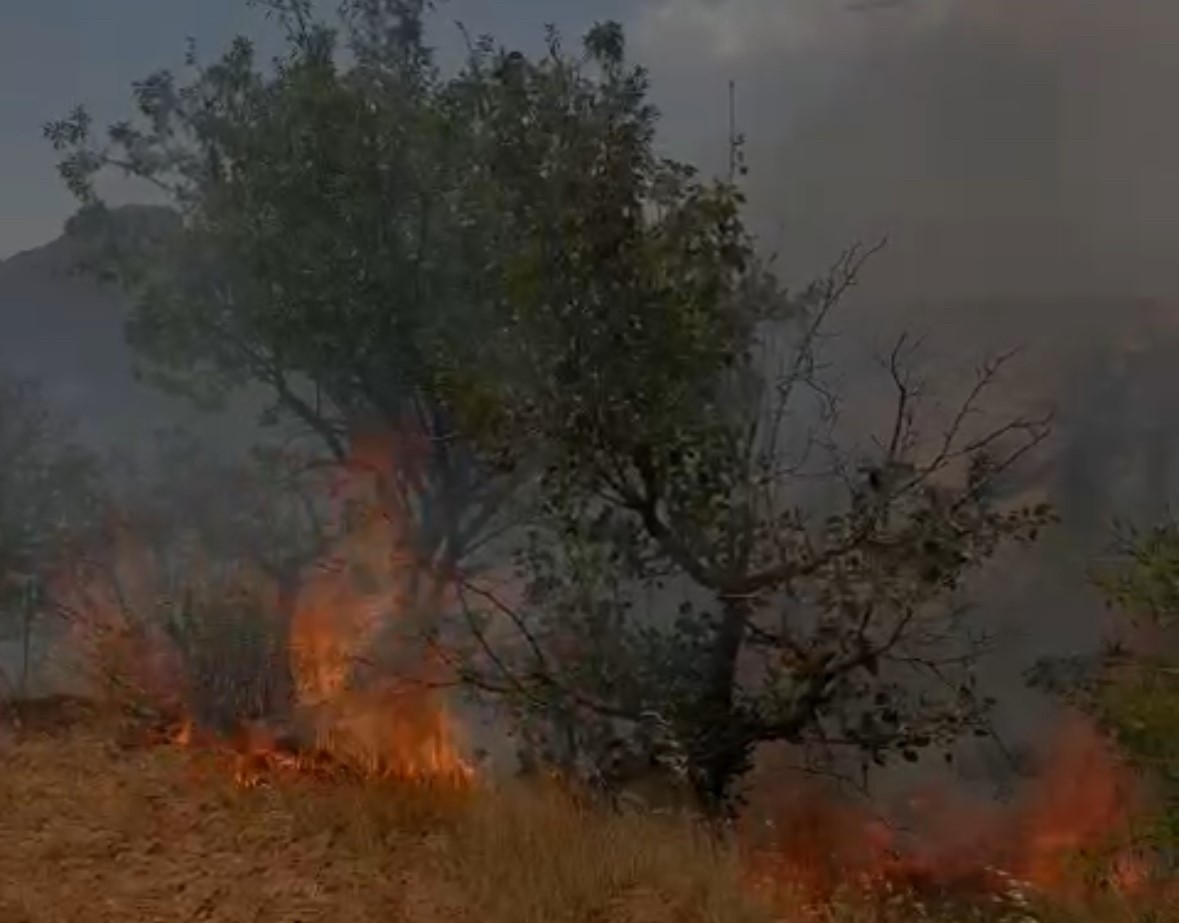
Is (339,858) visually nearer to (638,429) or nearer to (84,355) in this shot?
(638,429)

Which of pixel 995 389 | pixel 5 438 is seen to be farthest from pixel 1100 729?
pixel 995 389

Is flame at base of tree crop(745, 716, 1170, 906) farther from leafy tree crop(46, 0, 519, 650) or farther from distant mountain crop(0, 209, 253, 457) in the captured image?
distant mountain crop(0, 209, 253, 457)

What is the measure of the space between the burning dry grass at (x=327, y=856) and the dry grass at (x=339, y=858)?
0.03 feet

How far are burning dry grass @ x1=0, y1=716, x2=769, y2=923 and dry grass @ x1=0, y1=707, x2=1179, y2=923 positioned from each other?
10 mm

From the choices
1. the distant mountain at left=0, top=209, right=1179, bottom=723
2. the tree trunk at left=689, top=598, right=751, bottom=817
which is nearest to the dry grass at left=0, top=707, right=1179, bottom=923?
the tree trunk at left=689, top=598, right=751, bottom=817

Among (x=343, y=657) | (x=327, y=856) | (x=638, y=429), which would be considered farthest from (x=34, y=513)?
(x=327, y=856)

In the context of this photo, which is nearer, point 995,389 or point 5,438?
point 5,438

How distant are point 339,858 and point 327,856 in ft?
0.20

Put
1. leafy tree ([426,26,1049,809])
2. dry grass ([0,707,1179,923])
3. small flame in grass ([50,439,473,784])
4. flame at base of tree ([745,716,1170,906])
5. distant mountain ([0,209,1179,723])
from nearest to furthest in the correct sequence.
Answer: dry grass ([0,707,1179,923]) < flame at base of tree ([745,716,1170,906]) < leafy tree ([426,26,1049,809]) < small flame in grass ([50,439,473,784]) < distant mountain ([0,209,1179,723])

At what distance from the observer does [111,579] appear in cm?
1636

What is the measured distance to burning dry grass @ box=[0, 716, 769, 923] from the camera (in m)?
5.84

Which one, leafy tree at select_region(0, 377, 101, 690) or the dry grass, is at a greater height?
leafy tree at select_region(0, 377, 101, 690)

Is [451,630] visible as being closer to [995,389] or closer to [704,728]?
[704,728]

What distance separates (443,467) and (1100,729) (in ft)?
20.4
